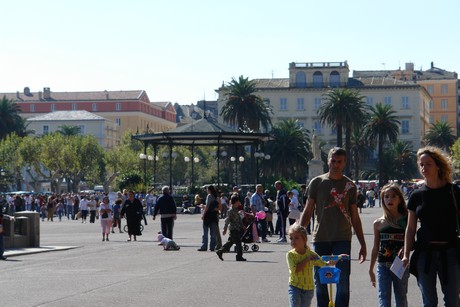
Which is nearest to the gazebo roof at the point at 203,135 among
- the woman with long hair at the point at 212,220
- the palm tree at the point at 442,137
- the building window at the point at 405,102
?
the woman with long hair at the point at 212,220

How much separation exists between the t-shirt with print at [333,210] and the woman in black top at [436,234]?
5.95 ft

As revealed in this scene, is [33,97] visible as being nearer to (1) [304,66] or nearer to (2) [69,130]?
(2) [69,130]

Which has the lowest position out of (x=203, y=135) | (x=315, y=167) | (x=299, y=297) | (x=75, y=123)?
(x=299, y=297)

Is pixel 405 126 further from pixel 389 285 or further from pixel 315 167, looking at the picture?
pixel 389 285

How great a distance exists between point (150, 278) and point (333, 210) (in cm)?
775

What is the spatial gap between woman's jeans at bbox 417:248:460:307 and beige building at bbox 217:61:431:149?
5455 inches

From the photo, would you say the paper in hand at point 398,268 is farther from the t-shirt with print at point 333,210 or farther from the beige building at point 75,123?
the beige building at point 75,123

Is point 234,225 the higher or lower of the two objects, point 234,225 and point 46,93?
the lower

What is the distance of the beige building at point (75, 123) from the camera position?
171 metres

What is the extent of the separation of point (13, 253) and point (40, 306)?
12386 mm

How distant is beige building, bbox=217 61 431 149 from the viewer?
14838cm

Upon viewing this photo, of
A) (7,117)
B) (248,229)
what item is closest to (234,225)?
(248,229)

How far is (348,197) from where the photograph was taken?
11.1m

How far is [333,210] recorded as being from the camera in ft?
36.2
